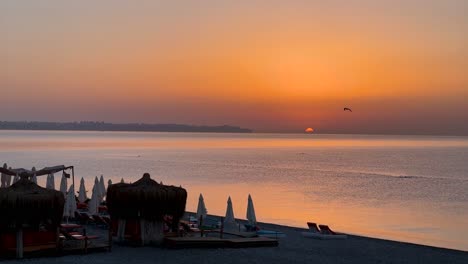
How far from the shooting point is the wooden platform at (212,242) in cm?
1956

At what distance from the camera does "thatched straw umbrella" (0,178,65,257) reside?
1698cm

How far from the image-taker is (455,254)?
2158 centimetres

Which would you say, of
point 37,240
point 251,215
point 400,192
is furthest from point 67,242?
point 400,192

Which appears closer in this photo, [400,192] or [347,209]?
[347,209]

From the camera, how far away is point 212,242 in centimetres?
1992

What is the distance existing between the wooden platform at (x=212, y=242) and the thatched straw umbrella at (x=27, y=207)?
349 cm

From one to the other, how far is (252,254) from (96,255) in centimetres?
433

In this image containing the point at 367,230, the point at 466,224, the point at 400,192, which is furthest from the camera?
the point at 400,192

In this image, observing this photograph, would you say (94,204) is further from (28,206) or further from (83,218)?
(28,206)

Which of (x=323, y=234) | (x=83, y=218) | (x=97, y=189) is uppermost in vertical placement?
(x=97, y=189)

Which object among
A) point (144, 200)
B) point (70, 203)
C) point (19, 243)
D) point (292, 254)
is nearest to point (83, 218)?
point (70, 203)

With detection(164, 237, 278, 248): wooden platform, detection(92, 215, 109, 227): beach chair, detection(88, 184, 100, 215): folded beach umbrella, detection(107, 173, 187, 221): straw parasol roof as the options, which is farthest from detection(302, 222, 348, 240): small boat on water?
detection(88, 184, 100, 215): folded beach umbrella

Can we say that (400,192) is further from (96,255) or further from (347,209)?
(96,255)

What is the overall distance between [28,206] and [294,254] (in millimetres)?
7593
